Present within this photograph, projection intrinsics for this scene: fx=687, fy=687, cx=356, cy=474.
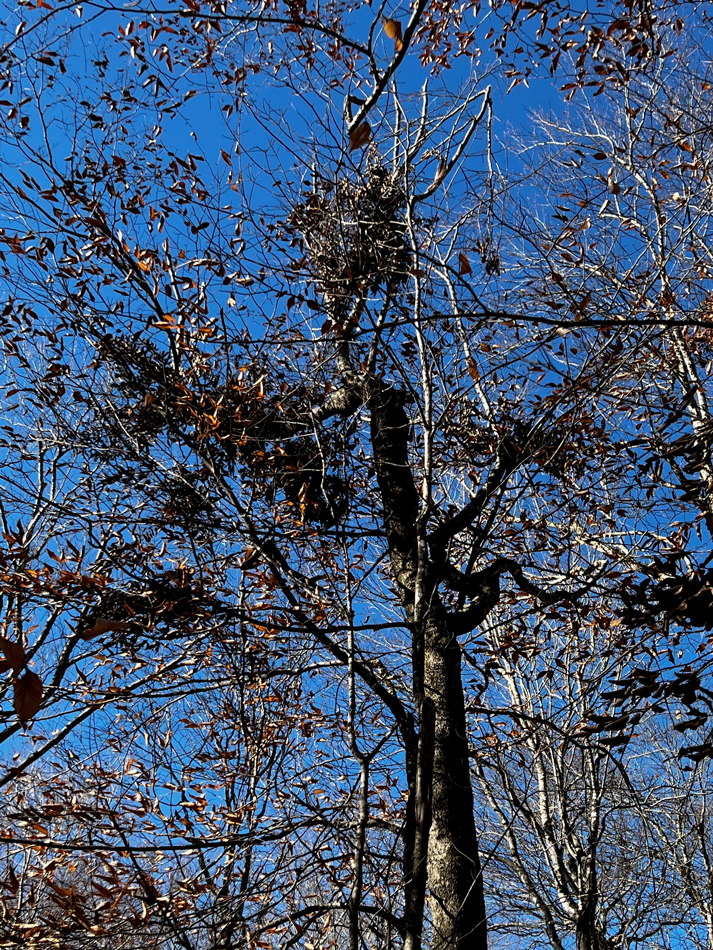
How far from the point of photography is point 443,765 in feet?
14.0

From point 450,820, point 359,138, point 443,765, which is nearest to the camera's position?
point 359,138

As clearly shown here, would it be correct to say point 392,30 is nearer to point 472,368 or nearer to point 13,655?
point 472,368

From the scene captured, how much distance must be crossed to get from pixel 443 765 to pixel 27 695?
11.3 ft

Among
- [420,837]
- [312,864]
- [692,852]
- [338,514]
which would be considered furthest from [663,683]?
[692,852]

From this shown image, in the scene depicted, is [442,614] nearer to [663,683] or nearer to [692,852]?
[663,683]

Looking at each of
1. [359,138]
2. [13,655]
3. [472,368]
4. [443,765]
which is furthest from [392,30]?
[443,765]

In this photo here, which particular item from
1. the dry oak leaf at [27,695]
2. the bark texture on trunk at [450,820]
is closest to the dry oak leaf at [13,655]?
the dry oak leaf at [27,695]

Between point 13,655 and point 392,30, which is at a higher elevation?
point 392,30

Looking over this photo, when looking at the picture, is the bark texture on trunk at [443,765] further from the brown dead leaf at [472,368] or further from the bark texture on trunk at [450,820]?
the brown dead leaf at [472,368]

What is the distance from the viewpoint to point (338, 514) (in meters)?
5.98

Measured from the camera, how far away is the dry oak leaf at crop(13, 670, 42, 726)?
1311mm

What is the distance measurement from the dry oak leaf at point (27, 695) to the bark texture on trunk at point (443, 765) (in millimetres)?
2216

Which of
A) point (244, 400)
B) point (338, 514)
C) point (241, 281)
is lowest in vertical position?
point (338, 514)

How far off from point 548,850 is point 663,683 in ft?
11.1
